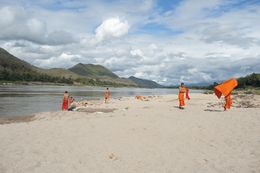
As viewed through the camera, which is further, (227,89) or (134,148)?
(227,89)

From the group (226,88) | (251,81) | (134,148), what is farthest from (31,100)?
(251,81)

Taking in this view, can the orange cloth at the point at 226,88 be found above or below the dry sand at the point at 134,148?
above

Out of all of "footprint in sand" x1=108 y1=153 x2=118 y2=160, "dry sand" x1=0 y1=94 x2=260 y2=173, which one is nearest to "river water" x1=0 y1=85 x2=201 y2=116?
"dry sand" x1=0 y1=94 x2=260 y2=173

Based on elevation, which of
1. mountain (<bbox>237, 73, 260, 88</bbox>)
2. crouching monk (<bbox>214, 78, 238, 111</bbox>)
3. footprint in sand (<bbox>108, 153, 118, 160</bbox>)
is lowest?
footprint in sand (<bbox>108, 153, 118, 160</bbox>)

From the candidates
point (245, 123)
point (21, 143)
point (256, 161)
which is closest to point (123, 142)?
point (21, 143)

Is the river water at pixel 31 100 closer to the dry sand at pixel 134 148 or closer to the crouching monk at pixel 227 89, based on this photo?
the dry sand at pixel 134 148

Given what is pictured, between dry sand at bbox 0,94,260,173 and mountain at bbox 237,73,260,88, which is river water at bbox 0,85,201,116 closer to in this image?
dry sand at bbox 0,94,260,173

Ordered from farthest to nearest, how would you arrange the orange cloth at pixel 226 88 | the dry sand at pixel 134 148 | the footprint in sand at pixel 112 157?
the orange cloth at pixel 226 88
the footprint in sand at pixel 112 157
the dry sand at pixel 134 148

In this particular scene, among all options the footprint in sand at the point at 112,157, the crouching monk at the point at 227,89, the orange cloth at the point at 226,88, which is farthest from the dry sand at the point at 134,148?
the orange cloth at the point at 226,88

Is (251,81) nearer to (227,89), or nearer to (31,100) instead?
(227,89)

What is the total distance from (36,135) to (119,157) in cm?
487

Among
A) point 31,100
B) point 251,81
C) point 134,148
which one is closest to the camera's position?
point 134,148

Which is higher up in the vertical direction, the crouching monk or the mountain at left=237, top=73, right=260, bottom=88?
the mountain at left=237, top=73, right=260, bottom=88

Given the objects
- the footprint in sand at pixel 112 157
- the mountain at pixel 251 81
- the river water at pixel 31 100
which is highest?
the mountain at pixel 251 81
